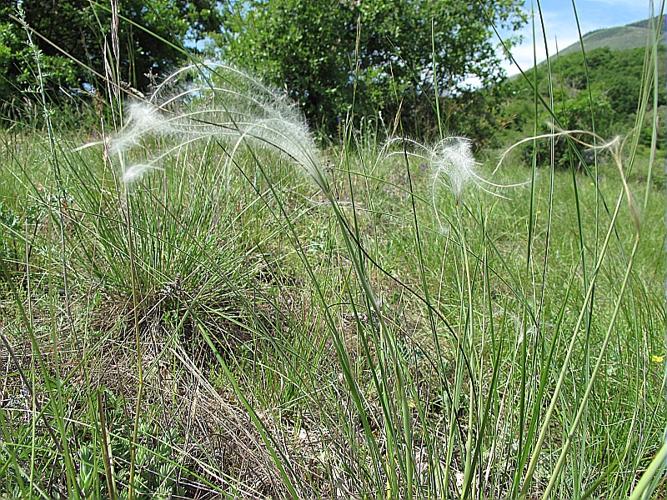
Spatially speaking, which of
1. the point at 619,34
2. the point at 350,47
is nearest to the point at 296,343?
the point at 619,34

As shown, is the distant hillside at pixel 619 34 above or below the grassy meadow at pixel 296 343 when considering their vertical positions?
above

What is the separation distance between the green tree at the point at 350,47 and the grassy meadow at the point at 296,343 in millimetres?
2788

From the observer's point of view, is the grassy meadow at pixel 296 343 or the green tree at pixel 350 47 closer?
the grassy meadow at pixel 296 343

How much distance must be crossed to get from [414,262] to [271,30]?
11.9 ft

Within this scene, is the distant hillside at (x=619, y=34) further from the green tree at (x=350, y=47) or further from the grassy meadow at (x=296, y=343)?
the green tree at (x=350, y=47)

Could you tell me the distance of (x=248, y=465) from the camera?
3.40ft

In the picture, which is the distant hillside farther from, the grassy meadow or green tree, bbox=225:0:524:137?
green tree, bbox=225:0:524:137

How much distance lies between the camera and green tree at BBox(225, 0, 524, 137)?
186 inches

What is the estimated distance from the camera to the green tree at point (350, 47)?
15.5 feet

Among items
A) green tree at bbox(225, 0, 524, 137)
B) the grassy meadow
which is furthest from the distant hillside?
green tree at bbox(225, 0, 524, 137)

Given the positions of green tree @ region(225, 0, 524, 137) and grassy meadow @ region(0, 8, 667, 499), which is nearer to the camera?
grassy meadow @ region(0, 8, 667, 499)

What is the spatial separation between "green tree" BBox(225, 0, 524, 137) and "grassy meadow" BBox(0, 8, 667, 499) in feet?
9.15

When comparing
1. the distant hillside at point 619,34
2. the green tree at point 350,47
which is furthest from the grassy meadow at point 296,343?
the green tree at point 350,47

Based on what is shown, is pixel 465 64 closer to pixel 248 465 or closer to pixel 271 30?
pixel 271 30
